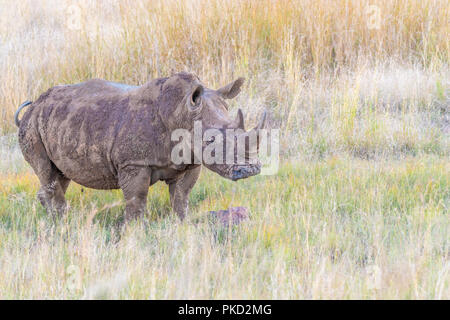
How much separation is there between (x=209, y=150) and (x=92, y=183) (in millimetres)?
1276

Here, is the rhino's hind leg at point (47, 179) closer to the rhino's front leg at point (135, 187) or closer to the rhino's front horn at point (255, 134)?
the rhino's front leg at point (135, 187)

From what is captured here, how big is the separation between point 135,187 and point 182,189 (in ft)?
1.58

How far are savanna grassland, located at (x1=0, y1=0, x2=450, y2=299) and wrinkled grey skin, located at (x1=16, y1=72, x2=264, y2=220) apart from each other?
25 cm

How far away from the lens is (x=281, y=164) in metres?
6.68

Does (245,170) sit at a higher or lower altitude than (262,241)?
higher

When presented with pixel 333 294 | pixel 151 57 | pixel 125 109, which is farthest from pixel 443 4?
pixel 333 294

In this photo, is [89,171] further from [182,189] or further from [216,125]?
[216,125]

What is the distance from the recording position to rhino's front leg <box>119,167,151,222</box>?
4867 millimetres

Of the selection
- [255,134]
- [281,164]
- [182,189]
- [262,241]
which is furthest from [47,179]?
[281,164]

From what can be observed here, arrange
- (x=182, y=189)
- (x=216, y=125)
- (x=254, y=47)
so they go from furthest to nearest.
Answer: (x=254, y=47) → (x=182, y=189) → (x=216, y=125)

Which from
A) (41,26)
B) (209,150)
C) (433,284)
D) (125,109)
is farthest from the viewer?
(41,26)

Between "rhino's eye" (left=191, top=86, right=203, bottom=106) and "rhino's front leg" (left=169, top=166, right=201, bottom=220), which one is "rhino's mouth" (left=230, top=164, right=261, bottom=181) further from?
"rhino's front leg" (left=169, top=166, right=201, bottom=220)
